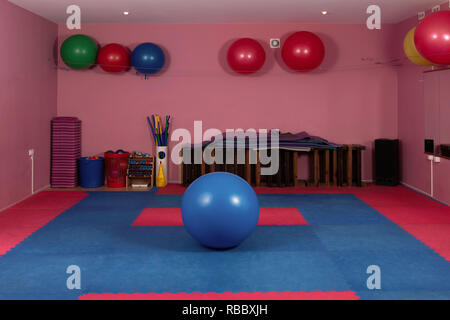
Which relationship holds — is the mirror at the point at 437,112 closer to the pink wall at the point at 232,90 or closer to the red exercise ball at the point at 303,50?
the pink wall at the point at 232,90

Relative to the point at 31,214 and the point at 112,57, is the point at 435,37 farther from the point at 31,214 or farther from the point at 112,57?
the point at 31,214

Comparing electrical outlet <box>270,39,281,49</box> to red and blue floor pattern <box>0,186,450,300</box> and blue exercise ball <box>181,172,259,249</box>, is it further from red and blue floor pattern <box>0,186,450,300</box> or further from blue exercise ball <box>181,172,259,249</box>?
blue exercise ball <box>181,172,259,249</box>

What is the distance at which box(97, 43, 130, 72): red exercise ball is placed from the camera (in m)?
6.84

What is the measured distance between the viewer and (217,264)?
358cm

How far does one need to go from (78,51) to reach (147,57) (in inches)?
40.1

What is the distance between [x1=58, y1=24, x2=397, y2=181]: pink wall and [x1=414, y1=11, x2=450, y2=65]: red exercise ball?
91.5 inches

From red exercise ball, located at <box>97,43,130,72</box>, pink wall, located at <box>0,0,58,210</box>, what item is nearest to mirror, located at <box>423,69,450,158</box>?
red exercise ball, located at <box>97,43,130,72</box>

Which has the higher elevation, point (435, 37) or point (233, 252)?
point (435, 37)

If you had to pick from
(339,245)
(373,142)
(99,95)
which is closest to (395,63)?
(373,142)

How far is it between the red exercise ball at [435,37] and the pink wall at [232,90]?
2324 mm

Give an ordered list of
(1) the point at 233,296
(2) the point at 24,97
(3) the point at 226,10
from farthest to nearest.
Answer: (3) the point at 226,10
(2) the point at 24,97
(1) the point at 233,296

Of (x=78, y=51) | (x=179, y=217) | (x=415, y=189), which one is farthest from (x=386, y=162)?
(x=78, y=51)

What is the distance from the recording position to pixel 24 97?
615cm

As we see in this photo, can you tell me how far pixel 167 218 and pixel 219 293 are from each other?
2.21 metres
